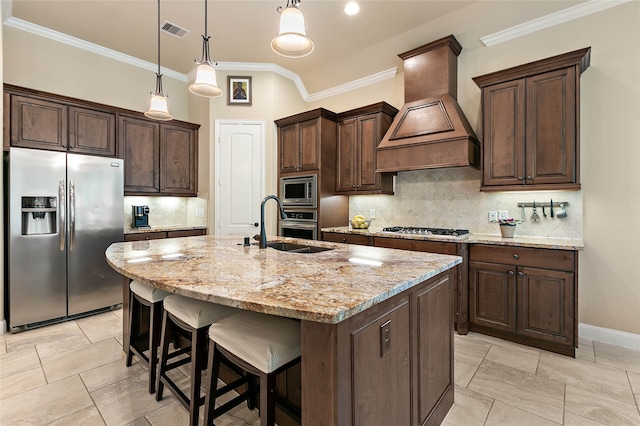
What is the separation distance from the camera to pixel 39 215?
3172 mm

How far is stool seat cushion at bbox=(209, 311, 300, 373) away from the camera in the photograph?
1194mm

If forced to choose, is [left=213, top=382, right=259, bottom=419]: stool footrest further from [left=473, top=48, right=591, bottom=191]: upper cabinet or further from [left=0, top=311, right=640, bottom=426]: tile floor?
[left=473, top=48, right=591, bottom=191]: upper cabinet

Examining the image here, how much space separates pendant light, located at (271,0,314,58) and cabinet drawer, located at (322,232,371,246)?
220cm

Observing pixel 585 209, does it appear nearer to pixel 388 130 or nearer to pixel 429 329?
pixel 388 130

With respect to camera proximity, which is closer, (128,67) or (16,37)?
(16,37)

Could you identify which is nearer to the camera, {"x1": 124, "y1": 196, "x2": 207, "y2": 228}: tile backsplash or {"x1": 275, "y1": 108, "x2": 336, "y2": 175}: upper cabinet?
{"x1": 275, "y1": 108, "x2": 336, "y2": 175}: upper cabinet

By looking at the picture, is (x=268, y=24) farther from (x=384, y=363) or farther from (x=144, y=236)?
(x=384, y=363)

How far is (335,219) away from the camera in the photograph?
434 centimetres

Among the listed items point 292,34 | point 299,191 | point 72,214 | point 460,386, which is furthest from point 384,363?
point 72,214

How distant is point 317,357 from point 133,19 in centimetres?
412

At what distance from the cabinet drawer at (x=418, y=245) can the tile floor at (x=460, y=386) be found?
0.85m

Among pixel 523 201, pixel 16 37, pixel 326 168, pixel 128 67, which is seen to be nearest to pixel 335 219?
pixel 326 168

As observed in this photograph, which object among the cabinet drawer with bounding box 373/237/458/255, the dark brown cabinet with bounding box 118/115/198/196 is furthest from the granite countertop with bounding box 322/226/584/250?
the dark brown cabinet with bounding box 118/115/198/196

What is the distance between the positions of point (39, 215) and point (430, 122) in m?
4.20
